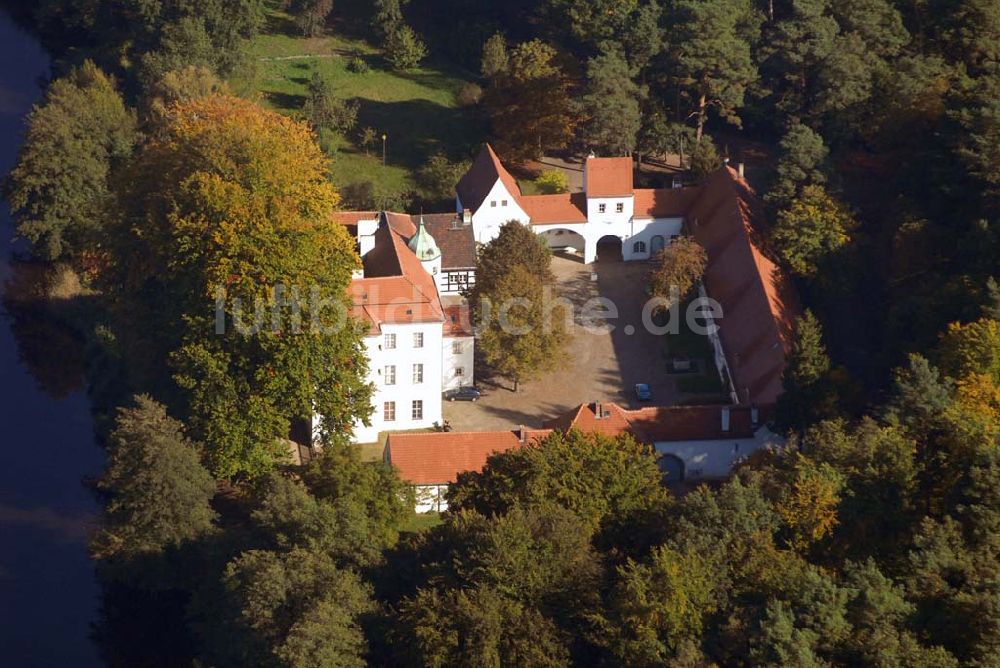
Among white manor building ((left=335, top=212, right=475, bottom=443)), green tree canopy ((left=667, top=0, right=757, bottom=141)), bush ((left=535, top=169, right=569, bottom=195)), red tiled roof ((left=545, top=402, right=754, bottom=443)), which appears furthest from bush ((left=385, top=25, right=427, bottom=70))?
red tiled roof ((left=545, top=402, right=754, bottom=443))

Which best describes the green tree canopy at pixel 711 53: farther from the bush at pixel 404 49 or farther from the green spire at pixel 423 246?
the bush at pixel 404 49

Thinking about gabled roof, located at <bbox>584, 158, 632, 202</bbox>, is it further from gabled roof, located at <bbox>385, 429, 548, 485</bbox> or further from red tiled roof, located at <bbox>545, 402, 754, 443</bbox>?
gabled roof, located at <bbox>385, 429, 548, 485</bbox>

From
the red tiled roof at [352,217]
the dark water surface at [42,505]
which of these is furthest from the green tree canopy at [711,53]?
the dark water surface at [42,505]

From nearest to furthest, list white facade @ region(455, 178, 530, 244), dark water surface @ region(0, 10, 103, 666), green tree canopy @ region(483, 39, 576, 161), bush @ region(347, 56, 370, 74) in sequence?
dark water surface @ region(0, 10, 103, 666), white facade @ region(455, 178, 530, 244), green tree canopy @ region(483, 39, 576, 161), bush @ region(347, 56, 370, 74)

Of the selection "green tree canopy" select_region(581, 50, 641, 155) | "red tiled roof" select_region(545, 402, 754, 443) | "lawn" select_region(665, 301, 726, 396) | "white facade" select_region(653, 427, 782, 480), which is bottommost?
"white facade" select_region(653, 427, 782, 480)

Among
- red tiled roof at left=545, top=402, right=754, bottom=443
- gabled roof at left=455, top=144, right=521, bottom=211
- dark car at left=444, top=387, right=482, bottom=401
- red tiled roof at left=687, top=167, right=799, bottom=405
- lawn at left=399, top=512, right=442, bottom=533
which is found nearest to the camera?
lawn at left=399, top=512, right=442, bottom=533

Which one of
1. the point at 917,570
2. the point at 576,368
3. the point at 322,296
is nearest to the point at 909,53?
the point at 576,368
